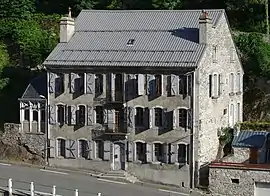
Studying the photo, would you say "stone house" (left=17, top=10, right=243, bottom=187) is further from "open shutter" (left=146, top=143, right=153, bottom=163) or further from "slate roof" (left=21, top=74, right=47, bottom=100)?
"slate roof" (left=21, top=74, right=47, bottom=100)

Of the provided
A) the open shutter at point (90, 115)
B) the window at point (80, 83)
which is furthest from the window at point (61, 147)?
the window at point (80, 83)

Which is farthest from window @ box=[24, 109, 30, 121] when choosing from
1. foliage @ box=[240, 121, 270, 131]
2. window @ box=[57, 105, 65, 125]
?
foliage @ box=[240, 121, 270, 131]

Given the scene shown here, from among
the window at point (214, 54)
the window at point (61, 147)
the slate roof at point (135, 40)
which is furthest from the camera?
the window at point (61, 147)

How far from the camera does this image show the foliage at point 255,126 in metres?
48.7

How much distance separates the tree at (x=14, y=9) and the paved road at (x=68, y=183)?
2615 centimetres

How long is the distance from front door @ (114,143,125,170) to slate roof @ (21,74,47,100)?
694cm

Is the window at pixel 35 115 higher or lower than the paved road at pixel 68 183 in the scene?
higher

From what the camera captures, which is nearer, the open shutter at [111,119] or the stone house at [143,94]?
the stone house at [143,94]

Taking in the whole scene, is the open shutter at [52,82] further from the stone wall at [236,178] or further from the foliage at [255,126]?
the foliage at [255,126]

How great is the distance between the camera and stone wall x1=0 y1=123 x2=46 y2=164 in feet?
Answer: 166

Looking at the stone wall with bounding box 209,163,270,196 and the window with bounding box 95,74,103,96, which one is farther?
the window with bounding box 95,74,103,96

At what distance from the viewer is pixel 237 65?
52.2 meters

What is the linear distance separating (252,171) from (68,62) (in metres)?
14.4

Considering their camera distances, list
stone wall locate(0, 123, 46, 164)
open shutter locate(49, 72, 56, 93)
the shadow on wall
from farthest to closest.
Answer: the shadow on wall, stone wall locate(0, 123, 46, 164), open shutter locate(49, 72, 56, 93)
